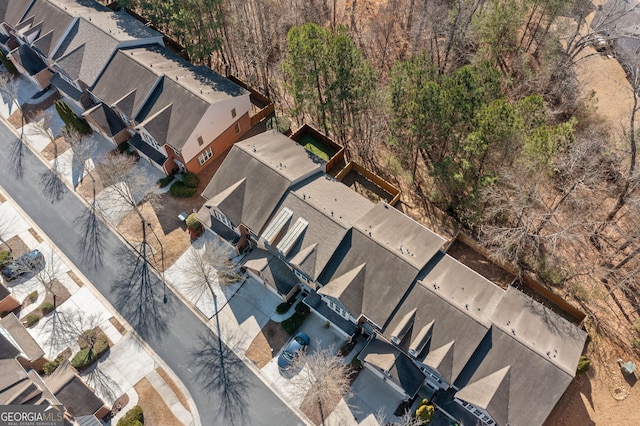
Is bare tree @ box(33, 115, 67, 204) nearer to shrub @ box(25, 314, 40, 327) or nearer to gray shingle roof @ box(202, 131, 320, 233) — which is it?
shrub @ box(25, 314, 40, 327)

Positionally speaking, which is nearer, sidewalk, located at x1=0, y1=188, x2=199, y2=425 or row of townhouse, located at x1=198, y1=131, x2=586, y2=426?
row of townhouse, located at x1=198, y1=131, x2=586, y2=426

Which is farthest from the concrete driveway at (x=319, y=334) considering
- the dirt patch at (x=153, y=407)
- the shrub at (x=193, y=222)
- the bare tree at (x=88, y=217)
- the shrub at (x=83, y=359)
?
the bare tree at (x=88, y=217)

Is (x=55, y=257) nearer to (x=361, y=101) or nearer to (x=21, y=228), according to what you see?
(x=21, y=228)

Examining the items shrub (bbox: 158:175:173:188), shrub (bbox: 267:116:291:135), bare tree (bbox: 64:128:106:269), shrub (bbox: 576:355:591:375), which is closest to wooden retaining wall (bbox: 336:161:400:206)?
Result: shrub (bbox: 267:116:291:135)

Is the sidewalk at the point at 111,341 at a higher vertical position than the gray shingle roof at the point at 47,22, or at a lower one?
lower

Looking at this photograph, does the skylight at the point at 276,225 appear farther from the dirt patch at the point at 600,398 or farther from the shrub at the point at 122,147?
the dirt patch at the point at 600,398

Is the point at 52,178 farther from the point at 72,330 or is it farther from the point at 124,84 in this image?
the point at 72,330
